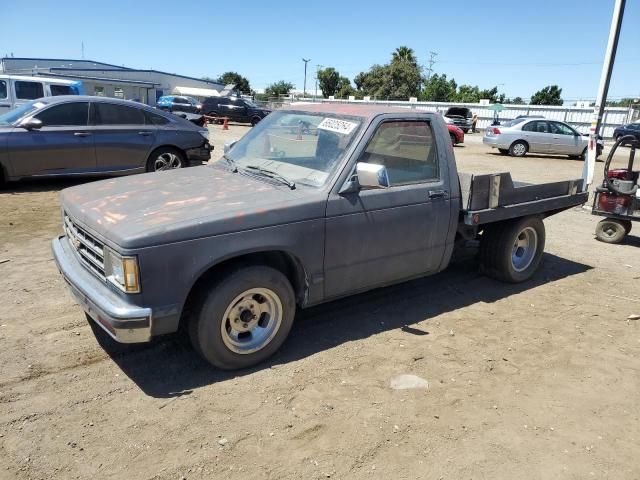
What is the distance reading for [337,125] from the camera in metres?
4.16

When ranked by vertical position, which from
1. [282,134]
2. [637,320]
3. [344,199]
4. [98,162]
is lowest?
[637,320]

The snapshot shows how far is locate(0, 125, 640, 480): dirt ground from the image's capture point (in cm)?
276

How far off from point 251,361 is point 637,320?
12.3ft

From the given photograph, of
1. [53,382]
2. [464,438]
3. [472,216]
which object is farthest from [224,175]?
[464,438]

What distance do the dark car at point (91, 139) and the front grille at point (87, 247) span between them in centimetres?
526

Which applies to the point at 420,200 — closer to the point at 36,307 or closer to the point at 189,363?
the point at 189,363

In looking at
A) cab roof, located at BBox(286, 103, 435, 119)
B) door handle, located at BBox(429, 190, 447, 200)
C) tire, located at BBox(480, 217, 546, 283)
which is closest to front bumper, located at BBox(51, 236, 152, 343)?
cab roof, located at BBox(286, 103, 435, 119)

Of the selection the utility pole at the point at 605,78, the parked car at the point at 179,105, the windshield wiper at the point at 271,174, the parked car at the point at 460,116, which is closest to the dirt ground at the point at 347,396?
the windshield wiper at the point at 271,174

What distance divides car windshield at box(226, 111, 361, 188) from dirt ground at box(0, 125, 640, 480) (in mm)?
1336

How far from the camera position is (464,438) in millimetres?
3008

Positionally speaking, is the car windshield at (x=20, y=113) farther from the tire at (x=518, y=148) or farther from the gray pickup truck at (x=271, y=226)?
the tire at (x=518, y=148)

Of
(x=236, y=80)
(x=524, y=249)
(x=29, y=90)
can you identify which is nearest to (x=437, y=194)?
(x=524, y=249)

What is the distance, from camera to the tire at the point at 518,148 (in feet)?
65.1

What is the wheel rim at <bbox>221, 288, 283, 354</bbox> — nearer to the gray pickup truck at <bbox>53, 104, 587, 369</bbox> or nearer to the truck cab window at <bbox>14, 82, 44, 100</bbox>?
the gray pickup truck at <bbox>53, 104, 587, 369</bbox>
